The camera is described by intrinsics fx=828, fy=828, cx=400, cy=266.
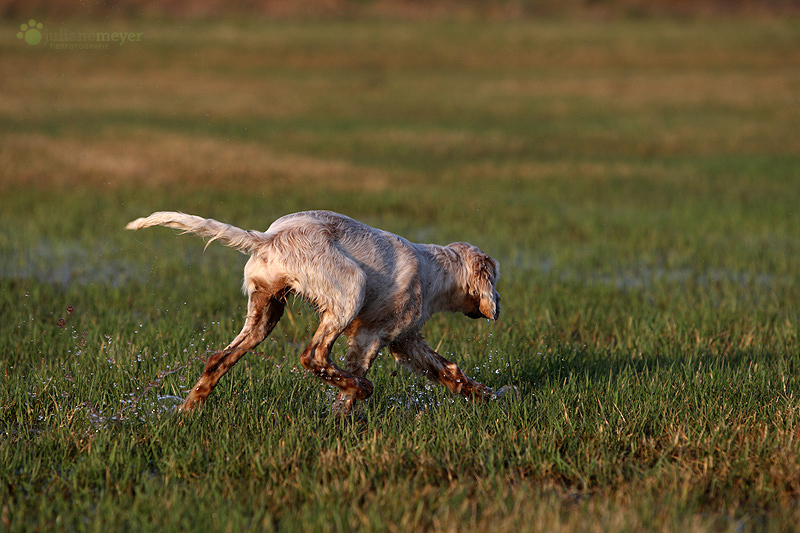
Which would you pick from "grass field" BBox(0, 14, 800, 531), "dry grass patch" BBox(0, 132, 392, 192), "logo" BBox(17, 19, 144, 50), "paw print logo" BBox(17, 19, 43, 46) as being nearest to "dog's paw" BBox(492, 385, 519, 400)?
"grass field" BBox(0, 14, 800, 531)

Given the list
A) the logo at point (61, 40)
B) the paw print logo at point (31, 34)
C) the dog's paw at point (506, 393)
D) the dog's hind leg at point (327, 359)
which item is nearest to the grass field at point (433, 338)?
the dog's paw at point (506, 393)

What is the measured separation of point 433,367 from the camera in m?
5.18

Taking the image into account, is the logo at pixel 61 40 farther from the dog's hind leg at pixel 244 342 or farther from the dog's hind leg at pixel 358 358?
the dog's hind leg at pixel 358 358

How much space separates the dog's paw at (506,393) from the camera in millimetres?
5148

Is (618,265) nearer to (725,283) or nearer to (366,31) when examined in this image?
(725,283)

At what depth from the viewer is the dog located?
4430mm

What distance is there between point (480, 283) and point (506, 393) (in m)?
0.73

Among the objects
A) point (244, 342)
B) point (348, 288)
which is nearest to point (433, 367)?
point (348, 288)

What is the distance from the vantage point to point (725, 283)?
9.38 m

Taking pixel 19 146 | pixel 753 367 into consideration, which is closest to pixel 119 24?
pixel 19 146

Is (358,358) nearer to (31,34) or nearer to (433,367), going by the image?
(433,367)

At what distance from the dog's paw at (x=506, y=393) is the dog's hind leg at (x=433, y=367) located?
0.30 feet

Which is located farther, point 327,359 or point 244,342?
point 244,342

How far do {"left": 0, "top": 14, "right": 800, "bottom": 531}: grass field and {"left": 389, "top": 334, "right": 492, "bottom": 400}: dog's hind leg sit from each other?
4.7 inches
